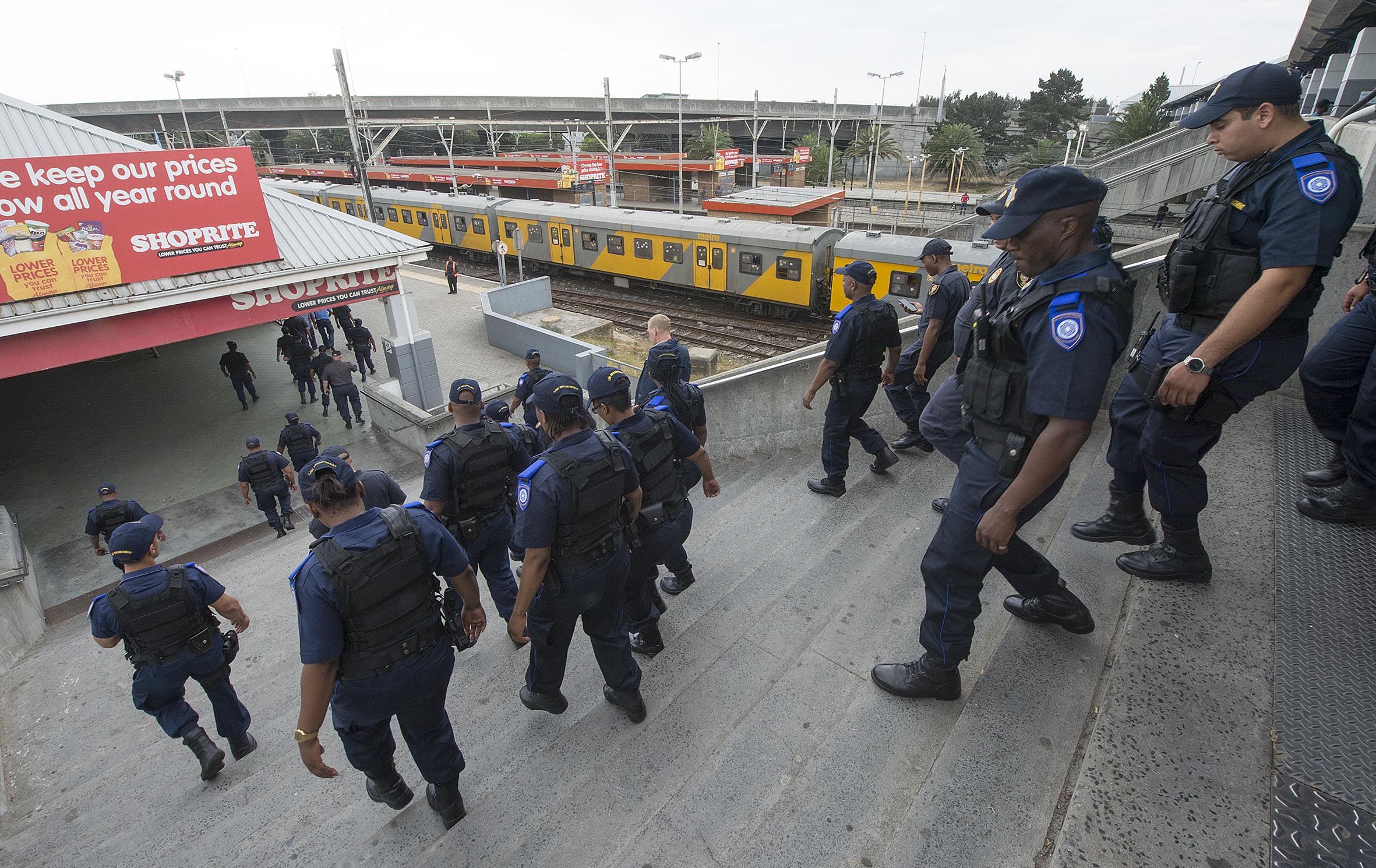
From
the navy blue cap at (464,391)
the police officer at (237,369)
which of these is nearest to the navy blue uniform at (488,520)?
the navy blue cap at (464,391)

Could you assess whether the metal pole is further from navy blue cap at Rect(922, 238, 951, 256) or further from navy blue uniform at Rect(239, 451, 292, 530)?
navy blue cap at Rect(922, 238, 951, 256)

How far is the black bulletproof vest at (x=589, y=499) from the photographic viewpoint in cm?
272

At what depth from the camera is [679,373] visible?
428cm

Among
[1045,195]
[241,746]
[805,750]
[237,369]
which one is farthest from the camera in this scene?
[237,369]

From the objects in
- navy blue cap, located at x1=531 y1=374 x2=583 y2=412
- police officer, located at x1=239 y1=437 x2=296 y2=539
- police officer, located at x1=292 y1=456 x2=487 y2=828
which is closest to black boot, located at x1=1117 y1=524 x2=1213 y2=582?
navy blue cap, located at x1=531 y1=374 x2=583 y2=412

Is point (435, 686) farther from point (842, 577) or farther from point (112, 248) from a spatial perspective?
point (112, 248)

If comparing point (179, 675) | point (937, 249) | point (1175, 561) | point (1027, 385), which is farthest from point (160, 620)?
point (937, 249)

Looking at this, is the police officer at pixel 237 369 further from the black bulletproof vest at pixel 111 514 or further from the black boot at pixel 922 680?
the black boot at pixel 922 680

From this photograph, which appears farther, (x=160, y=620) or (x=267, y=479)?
(x=267, y=479)

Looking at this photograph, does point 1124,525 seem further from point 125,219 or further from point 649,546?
point 125,219

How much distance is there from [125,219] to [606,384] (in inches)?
316

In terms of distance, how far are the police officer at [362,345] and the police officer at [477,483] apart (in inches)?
443

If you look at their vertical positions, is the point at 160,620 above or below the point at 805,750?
above

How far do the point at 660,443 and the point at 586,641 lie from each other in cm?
131
